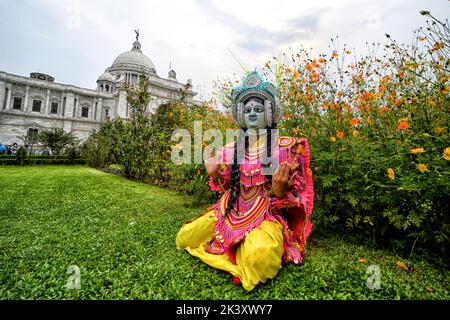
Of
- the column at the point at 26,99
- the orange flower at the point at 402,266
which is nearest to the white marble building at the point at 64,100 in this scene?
the column at the point at 26,99

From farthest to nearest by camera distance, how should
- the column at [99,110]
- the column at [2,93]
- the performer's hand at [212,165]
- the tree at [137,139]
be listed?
the column at [99,110], the column at [2,93], the tree at [137,139], the performer's hand at [212,165]

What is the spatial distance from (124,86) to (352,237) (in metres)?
9.24

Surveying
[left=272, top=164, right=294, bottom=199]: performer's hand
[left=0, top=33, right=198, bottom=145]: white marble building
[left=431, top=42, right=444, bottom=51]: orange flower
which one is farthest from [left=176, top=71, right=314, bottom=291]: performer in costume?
[left=0, top=33, right=198, bottom=145]: white marble building

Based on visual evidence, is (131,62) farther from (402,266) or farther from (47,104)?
(402,266)

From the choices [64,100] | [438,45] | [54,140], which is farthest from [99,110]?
[438,45]

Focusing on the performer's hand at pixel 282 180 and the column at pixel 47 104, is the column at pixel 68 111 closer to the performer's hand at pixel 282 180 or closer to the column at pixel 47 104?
the column at pixel 47 104

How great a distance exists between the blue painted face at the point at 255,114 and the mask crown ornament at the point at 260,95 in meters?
0.04

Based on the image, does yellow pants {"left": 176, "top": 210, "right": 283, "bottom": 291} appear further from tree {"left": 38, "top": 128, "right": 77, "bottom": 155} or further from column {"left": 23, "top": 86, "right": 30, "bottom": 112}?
column {"left": 23, "top": 86, "right": 30, "bottom": 112}

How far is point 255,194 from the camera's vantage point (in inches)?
84.2

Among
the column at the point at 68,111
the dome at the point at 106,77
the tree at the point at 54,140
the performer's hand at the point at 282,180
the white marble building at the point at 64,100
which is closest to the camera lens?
the performer's hand at the point at 282,180

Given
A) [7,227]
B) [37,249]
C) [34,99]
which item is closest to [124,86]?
[7,227]

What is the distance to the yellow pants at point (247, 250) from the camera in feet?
5.53

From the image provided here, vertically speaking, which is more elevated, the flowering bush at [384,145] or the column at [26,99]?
the column at [26,99]
